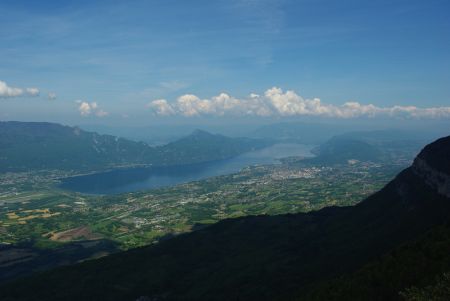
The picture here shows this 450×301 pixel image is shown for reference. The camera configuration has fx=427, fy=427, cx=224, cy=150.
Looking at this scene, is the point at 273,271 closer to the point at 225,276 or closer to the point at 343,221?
the point at 225,276

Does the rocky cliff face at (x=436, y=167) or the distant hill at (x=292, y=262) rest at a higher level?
the rocky cliff face at (x=436, y=167)

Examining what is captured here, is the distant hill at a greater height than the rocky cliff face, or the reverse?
the rocky cliff face

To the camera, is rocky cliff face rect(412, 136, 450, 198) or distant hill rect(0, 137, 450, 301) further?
rocky cliff face rect(412, 136, 450, 198)

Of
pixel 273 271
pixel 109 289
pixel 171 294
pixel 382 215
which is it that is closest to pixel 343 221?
pixel 382 215

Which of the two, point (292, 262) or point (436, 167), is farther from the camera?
point (436, 167)

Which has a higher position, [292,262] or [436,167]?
[436,167]
